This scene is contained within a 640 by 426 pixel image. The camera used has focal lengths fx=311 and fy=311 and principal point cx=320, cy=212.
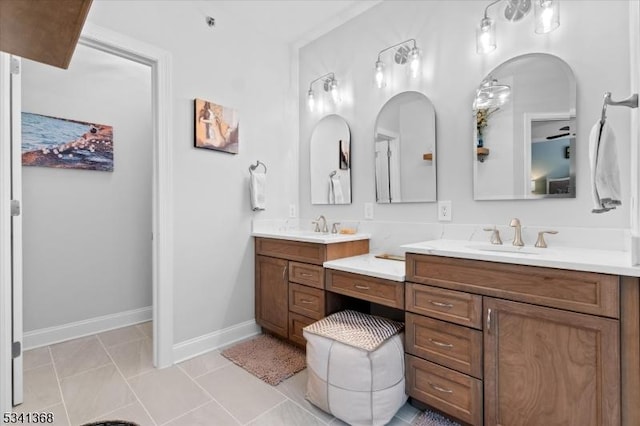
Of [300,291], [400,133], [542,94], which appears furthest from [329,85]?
[300,291]

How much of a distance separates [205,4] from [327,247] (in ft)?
7.01

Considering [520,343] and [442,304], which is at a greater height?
[442,304]

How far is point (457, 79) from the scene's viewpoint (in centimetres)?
205

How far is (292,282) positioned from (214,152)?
1.21m

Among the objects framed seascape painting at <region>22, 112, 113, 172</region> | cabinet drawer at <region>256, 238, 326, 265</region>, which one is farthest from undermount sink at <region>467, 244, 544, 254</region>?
framed seascape painting at <region>22, 112, 113, 172</region>

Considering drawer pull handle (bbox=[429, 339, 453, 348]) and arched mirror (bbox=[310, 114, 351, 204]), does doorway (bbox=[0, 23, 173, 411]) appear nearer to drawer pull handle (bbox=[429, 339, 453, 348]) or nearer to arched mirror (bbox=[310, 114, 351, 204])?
arched mirror (bbox=[310, 114, 351, 204])

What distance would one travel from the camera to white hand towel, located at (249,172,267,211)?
2662 mm

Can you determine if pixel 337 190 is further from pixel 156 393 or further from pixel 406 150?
pixel 156 393

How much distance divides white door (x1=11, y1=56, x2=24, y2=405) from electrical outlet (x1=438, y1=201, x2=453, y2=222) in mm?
2535

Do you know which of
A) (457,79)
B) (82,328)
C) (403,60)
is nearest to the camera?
(457,79)

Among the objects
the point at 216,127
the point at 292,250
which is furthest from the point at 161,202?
the point at 292,250

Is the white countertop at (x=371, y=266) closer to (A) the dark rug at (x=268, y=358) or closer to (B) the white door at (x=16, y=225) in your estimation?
(A) the dark rug at (x=268, y=358)

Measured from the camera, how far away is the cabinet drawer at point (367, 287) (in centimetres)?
174

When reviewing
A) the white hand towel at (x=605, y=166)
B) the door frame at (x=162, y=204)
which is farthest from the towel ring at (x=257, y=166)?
the white hand towel at (x=605, y=166)
